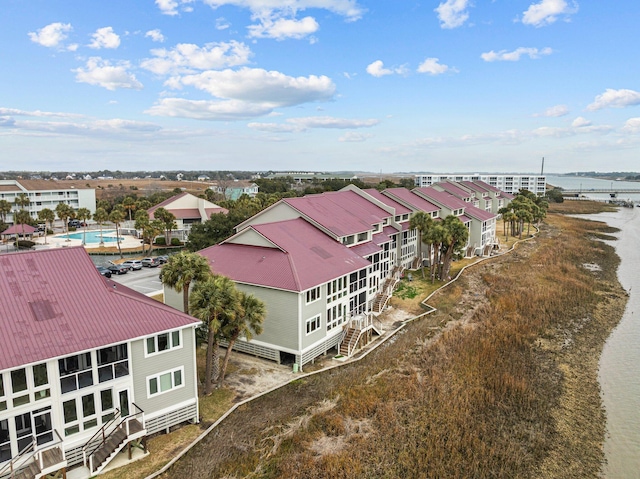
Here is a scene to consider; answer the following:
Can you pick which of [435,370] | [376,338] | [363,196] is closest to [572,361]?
[435,370]

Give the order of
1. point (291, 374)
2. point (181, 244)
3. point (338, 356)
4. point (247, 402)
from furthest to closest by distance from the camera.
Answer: point (181, 244) → point (338, 356) → point (291, 374) → point (247, 402)

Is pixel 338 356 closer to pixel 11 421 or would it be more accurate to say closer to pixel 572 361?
pixel 572 361

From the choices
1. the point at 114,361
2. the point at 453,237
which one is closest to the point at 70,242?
the point at 453,237

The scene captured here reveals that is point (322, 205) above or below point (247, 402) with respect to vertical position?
above

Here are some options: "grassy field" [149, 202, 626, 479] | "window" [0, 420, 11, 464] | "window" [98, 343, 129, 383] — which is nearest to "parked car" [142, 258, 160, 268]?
"grassy field" [149, 202, 626, 479]

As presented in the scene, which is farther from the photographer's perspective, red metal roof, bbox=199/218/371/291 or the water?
red metal roof, bbox=199/218/371/291

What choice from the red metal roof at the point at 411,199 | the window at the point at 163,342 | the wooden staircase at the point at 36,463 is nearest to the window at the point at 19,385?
the wooden staircase at the point at 36,463

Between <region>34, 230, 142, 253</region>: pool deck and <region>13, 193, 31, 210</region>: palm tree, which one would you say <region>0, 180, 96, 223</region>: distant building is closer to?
<region>13, 193, 31, 210</region>: palm tree
